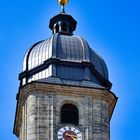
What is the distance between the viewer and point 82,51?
6381cm

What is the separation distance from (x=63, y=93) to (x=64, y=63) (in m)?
2.25

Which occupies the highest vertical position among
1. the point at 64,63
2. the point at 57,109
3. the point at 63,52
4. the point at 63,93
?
the point at 63,52

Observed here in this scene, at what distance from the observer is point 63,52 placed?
63.7m

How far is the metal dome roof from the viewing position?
6350cm

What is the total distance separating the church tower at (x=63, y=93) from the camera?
60156mm

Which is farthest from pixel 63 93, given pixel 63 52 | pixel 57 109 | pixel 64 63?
pixel 63 52

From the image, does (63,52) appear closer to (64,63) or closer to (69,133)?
(64,63)

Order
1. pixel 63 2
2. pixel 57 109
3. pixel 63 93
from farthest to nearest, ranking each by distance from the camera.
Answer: pixel 63 2 < pixel 63 93 < pixel 57 109

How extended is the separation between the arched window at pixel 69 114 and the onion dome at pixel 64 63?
4.64 feet

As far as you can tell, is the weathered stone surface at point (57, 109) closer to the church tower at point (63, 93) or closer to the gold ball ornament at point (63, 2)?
the church tower at point (63, 93)

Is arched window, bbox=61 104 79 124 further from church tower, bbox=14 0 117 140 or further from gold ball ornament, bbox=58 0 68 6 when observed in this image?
gold ball ornament, bbox=58 0 68 6

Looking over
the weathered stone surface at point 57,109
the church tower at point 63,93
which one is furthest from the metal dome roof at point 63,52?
the weathered stone surface at point 57,109

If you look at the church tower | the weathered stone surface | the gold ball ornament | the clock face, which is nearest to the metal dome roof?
the church tower

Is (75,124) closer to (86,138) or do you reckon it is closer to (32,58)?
(86,138)
